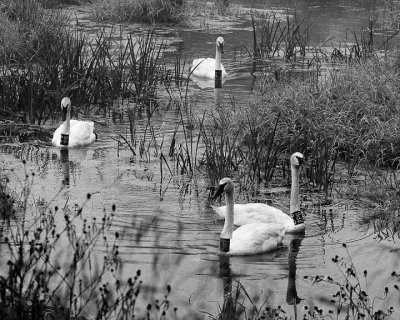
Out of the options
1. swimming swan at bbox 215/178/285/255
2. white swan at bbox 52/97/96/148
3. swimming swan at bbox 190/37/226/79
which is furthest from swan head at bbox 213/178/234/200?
swimming swan at bbox 190/37/226/79

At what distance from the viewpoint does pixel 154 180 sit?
1013cm

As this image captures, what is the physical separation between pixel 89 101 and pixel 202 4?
9893 mm

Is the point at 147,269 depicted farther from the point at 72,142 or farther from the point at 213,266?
the point at 72,142

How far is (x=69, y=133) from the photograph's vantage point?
1169 cm

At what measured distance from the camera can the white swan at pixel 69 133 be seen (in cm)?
1165

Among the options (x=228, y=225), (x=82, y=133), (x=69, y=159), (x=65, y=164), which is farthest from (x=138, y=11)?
(x=228, y=225)

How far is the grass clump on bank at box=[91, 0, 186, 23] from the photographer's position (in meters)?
20.1

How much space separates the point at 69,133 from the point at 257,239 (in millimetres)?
3998

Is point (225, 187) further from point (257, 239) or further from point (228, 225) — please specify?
point (257, 239)

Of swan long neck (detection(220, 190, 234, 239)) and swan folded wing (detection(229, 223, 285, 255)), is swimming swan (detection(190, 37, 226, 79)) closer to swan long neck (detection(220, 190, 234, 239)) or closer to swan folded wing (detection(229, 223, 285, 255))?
swan folded wing (detection(229, 223, 285, 255))

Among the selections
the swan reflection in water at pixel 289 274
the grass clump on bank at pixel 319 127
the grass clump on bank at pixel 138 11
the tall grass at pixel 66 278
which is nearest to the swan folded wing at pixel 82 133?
the grass clump on bank at pixel 319 127

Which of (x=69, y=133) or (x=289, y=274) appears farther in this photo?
(x=69, y=133)

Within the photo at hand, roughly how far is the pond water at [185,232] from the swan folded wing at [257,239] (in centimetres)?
8

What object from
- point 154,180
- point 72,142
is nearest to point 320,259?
point 154,180
